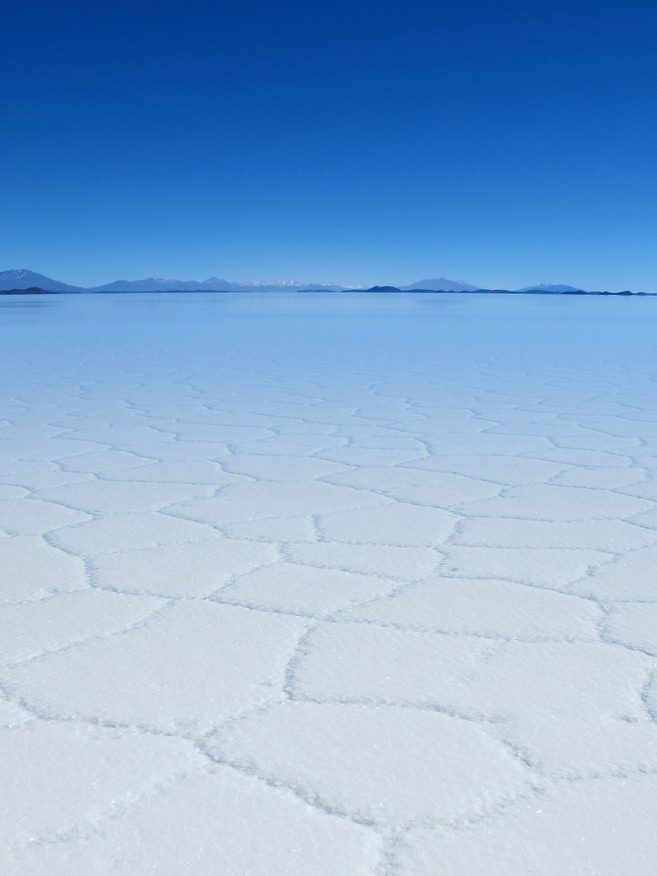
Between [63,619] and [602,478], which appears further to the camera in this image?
[602,478]

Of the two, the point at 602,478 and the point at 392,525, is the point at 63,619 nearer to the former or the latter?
the point at 392,525

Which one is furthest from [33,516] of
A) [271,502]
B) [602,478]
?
[602,478]

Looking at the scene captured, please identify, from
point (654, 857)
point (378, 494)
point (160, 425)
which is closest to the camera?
point (654, 857)

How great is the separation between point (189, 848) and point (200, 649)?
17.9 inches

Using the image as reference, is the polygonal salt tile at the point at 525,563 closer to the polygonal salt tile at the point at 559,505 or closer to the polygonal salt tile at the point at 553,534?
the polygonal salt tile at the point at 553,534

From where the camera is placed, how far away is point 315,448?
2.93 metres

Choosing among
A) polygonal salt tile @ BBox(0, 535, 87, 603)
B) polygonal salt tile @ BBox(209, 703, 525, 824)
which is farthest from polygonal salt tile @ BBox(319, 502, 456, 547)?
polygonal salt tile @ BBox(209, 703, 525, 824)

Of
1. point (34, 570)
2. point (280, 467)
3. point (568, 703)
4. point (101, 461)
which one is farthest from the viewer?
point (101, 461)

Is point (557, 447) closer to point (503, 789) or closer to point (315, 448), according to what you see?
point (315, 448)

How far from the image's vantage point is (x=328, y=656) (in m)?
1.28

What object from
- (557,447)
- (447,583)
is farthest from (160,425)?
(447,583)

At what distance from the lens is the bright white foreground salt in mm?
880

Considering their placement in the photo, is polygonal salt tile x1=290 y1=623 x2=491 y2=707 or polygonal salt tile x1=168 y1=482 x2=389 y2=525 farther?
polygonal salt tile x1=168 y1=482 x2=389 y2=525

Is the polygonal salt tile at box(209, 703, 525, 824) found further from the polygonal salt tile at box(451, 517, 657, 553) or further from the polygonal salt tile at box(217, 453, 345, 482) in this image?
the polygonal salt tile at box(217, 453, 345, 482)
